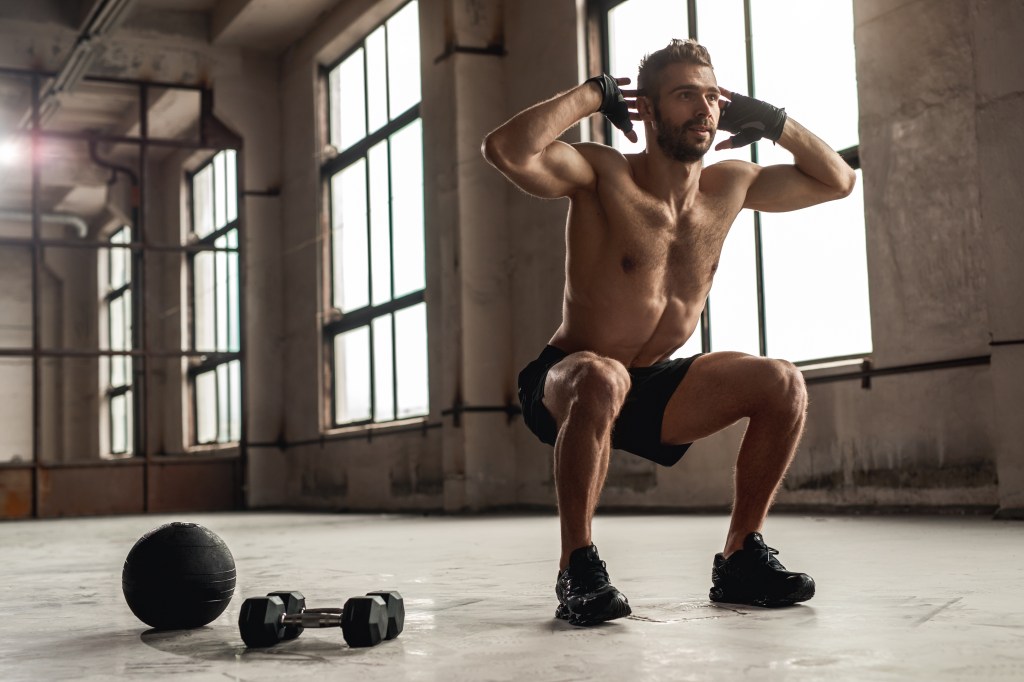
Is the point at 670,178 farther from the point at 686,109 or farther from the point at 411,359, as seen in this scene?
the point at 411,359

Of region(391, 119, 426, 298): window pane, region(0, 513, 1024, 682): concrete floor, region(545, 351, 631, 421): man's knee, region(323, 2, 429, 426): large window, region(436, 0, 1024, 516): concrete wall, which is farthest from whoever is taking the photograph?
region(323, 2, 429, 426): large window

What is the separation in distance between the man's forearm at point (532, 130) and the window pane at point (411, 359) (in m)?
8.07

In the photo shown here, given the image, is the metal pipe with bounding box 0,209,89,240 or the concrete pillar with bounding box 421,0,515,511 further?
the metal pipe with bounding box 0,209,89,240

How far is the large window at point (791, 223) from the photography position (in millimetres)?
7242

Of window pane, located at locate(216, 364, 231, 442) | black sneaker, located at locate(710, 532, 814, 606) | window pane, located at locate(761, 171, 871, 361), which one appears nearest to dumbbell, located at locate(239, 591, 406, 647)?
black sneaker, located at locate(710, 532, 814, 606)

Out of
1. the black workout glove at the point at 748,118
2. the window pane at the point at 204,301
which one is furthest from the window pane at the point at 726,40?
the window pane at the point at 204,301

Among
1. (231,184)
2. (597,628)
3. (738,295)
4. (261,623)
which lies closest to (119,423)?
(231,184)

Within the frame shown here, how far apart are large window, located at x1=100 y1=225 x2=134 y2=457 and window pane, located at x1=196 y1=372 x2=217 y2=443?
8.70 ft

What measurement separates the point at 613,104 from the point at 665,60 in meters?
0.19

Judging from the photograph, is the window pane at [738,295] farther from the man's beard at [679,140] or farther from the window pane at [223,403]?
the window pane at [223,403]

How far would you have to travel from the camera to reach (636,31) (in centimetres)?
907

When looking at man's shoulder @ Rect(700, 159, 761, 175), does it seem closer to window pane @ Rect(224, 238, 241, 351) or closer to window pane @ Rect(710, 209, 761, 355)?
window pane @ Rect(710, 209, 761, 355)

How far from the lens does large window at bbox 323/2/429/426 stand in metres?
11.3

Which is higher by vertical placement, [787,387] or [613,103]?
[613,103]
